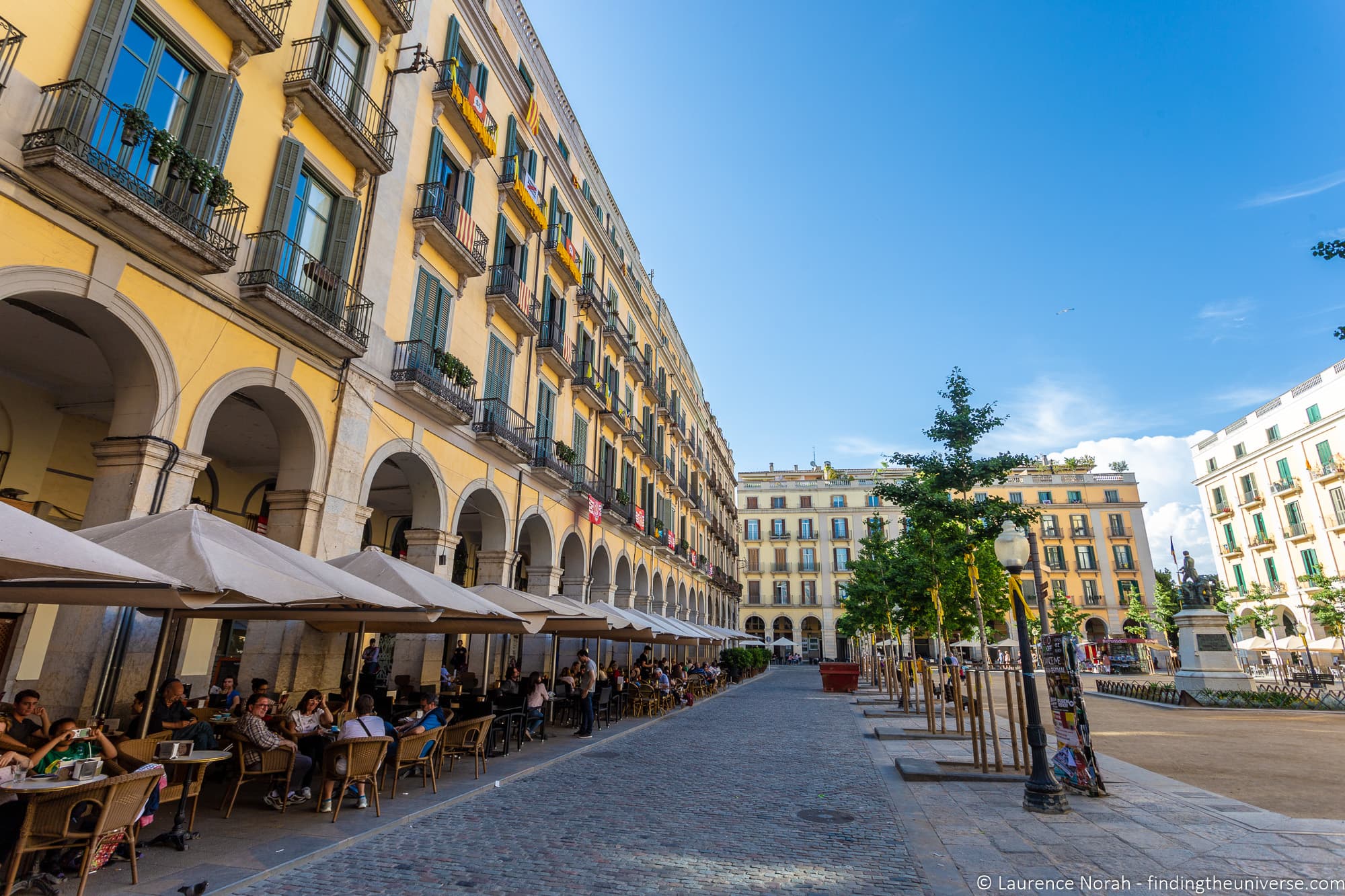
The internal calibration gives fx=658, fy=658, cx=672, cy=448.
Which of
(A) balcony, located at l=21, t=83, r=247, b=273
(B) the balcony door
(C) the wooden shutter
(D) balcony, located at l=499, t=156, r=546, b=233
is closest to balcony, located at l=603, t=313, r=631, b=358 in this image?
(D) balcony, located at l=499, t=156, r=546, b=233

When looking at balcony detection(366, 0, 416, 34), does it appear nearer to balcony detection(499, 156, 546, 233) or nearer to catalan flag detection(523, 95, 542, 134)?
balcony detection(499, 156, 546, 233)

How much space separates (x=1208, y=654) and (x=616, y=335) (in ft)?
73.9

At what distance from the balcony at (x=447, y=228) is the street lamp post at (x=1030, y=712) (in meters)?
12.1

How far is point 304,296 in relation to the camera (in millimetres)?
10375

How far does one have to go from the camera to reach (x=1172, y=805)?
7.48 metres

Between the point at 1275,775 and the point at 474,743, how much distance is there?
11.4 m

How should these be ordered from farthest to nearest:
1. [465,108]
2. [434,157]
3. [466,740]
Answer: [465,108]
[434,157]
[466,740]

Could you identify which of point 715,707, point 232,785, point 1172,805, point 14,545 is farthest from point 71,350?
point 715,707

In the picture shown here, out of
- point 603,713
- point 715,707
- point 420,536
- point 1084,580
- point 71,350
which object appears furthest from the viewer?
point 1084,580

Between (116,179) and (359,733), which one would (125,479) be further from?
(359,733)

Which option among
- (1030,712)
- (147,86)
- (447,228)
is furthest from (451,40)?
(1030,712)

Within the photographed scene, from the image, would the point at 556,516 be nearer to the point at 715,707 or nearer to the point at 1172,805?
the point at 715,707

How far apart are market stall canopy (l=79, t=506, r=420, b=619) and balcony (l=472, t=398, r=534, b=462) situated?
821 centimetres

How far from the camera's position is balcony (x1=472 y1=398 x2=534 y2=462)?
1530 centimetres
